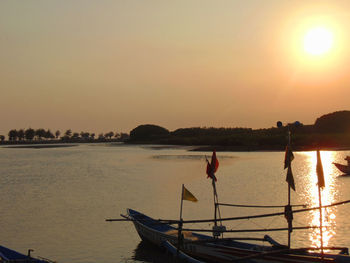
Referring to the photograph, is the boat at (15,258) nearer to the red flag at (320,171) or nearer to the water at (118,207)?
the water at (118,207)

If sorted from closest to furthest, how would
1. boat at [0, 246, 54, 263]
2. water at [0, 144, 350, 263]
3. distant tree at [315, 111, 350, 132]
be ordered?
1. boat at [0, 246, 54, 263]
2. water at [0, 144, 350, 263]
3. distant tree at [315, 111, 350, 132]

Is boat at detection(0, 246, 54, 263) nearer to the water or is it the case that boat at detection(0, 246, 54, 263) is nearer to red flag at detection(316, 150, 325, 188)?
the water

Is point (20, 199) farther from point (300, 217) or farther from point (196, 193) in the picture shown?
point (300, 217)

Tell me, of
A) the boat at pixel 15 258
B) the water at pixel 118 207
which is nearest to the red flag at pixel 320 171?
the water at pixel 118 207

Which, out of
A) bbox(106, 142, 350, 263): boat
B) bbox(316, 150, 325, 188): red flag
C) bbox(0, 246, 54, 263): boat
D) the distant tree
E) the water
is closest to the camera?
bbox(316, 150, 325, 188): red flag

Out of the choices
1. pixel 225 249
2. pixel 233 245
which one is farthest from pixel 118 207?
pixel 225 249

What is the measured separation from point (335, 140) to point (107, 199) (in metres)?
104

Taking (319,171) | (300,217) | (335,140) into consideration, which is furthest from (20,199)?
(335,140)

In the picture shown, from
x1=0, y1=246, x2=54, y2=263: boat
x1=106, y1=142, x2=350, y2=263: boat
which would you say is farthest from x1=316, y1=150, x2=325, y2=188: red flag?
x1=0, y1=246, x2=54, y2=263: boat

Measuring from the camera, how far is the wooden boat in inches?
661

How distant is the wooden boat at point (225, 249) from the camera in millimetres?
16797

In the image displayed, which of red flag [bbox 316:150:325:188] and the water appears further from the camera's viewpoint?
the water

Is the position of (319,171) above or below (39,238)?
above

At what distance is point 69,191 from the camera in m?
43.7
